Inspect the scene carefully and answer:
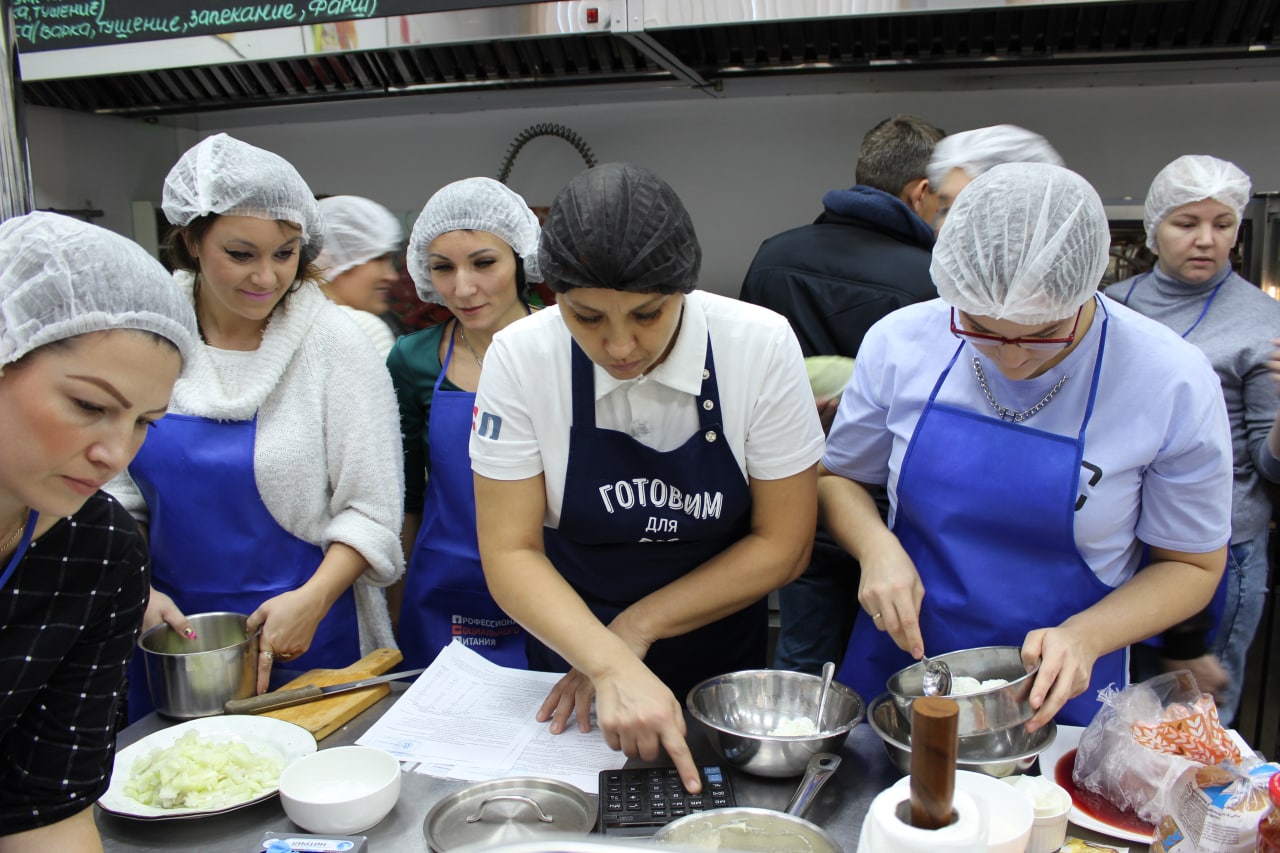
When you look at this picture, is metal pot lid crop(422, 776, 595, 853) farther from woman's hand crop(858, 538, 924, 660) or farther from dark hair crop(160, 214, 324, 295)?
dark hair crop(160, 214, 324, 295)

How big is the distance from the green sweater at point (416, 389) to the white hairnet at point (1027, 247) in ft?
3.89

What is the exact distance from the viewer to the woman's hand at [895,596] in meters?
1.36

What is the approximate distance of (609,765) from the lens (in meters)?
1.28

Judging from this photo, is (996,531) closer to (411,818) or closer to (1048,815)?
(1048,815)

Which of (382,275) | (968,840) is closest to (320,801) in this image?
(968,840)

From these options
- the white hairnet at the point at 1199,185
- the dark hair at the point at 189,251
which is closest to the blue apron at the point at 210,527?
the dark hair at the point at 189,251

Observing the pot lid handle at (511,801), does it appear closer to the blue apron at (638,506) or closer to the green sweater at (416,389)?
the blue apron at (638,506)

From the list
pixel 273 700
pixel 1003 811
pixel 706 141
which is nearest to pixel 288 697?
pixel 273 700

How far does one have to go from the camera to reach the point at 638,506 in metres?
1.47

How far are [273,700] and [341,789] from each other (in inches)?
11.7

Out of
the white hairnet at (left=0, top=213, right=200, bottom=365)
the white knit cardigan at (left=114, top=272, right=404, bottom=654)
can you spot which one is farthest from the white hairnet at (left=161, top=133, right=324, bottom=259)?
the white hairnet at (left=0, top=213, right=200, bottom=365)

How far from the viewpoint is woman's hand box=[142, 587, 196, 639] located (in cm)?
154

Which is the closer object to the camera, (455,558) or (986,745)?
(986,745)

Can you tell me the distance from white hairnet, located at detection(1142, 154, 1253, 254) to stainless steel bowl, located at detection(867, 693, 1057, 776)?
1860 mm
